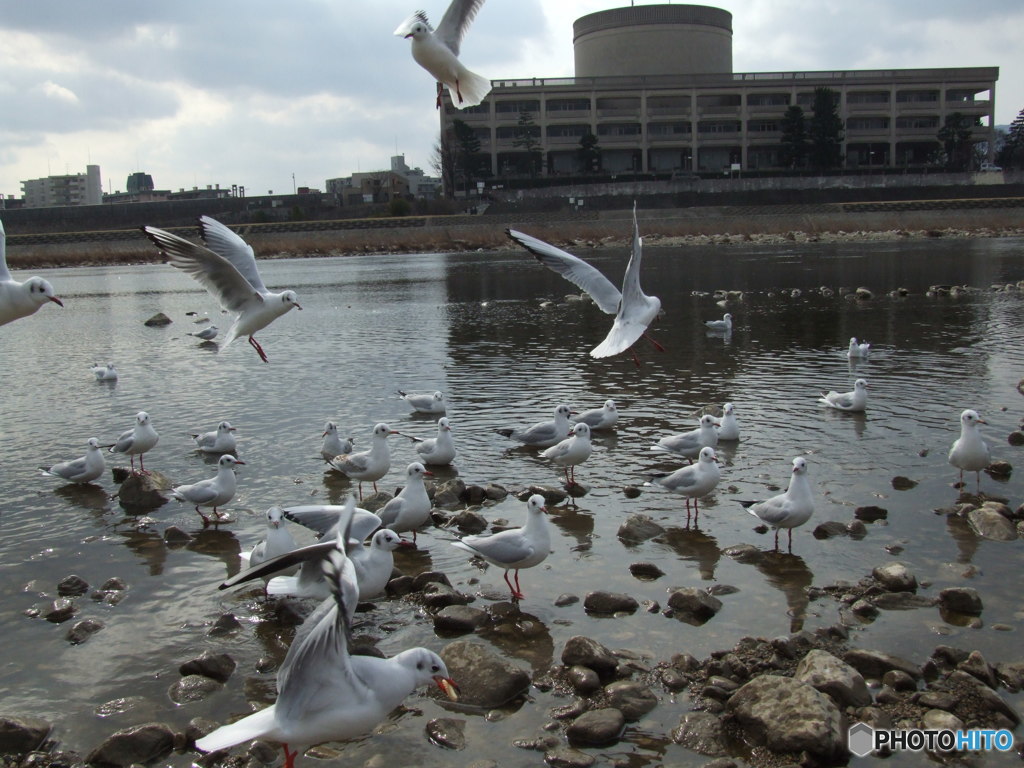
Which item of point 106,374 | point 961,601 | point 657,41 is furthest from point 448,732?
point 657,41

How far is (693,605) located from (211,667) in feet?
11.0

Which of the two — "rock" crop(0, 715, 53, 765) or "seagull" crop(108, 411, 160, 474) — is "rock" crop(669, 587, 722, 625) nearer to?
"rock" crop(0, 715, 53, 765)

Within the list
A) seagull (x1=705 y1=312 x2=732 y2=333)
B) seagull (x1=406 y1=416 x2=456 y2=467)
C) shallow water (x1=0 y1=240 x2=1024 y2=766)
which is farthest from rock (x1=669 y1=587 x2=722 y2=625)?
seagull (x1=705 y1=312 x2=732 y2=333)

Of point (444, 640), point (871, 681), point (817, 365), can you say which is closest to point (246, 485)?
point (444, 640)

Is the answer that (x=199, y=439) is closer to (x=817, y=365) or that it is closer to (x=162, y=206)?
(x=817, y=365)

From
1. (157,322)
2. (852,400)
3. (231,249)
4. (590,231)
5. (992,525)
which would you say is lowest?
(992,525)

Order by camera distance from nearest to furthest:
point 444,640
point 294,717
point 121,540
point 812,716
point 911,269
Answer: point 294,717
point 812,716
point 444,640
point 121,540
point 911,269

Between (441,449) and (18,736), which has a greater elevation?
(441,449)

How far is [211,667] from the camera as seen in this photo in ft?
18.8

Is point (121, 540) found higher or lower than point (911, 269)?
lower

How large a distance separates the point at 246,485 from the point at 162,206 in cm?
9701

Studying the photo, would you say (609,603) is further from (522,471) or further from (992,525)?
(522,471)

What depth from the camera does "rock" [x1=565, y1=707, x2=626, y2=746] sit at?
4891 millimetres

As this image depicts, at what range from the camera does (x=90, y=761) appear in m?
4.90
